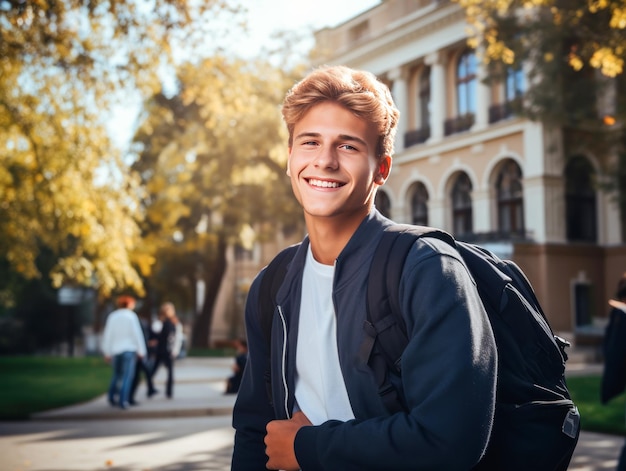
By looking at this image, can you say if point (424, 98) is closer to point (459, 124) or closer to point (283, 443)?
point (459, 124)

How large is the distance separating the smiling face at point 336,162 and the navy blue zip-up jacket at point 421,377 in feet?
0.47

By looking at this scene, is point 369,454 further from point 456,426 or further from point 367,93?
point 367,93

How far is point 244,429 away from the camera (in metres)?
2.59

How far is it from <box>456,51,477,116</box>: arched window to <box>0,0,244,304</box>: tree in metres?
24.9

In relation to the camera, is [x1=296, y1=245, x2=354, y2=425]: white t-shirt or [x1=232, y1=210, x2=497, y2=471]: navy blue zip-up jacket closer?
[x1=232, y1=210, x2=497, y2=471]: navy blue zip-up jacket

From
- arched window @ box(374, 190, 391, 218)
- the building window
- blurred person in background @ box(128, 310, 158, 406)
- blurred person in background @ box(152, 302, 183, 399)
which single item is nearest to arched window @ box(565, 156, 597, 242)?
the building window

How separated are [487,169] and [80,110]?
80.6ft

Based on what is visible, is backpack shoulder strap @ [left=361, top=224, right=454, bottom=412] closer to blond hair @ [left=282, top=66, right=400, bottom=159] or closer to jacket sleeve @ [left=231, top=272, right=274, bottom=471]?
blond hair @ [left=282, top=66, right=400, bottom=159]

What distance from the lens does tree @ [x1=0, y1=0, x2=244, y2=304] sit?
529 inches

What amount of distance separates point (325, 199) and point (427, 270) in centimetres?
52

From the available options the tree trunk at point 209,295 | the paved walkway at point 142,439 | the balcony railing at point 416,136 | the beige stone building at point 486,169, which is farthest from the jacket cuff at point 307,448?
the balcony railing at point 416,136

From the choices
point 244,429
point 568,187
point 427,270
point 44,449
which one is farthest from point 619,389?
point 568,187

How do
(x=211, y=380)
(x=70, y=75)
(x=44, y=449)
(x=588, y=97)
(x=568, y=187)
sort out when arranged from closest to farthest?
(x=44, y=449) < (x=70, y=75) < (x=211, y=380) < (x=588, y=97) < (x=568, y=187)

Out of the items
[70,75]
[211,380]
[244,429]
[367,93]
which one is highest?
[70,75]
